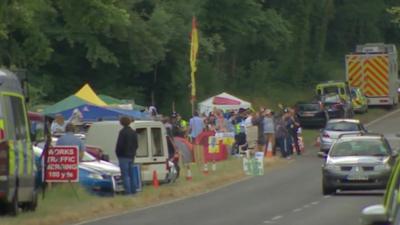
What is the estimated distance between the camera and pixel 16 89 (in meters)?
21.6

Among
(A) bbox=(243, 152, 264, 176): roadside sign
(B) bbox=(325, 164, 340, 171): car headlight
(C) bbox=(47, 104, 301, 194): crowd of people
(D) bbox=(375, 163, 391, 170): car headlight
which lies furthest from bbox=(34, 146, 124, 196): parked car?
(C) bbox=(47, 104, 301, 194): crowd of people

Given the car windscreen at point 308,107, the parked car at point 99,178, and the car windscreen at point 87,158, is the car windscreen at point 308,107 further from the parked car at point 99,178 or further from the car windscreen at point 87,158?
the parked car at point 99,178

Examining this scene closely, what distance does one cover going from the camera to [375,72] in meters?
67.5

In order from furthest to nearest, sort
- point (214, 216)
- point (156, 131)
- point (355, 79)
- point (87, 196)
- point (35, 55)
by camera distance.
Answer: point (355, 79) < point (35, 55) < point (156, 131) < point (87, 196) < point (214, 216)

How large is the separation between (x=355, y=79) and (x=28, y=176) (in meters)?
48.6

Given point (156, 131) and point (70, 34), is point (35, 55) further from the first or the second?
point (70, 34)

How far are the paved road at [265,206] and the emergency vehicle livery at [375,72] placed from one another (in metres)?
31.1

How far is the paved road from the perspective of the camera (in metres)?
22.2

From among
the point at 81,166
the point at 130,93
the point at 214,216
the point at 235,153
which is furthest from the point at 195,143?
the point at 130,93

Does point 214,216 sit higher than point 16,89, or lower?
lower

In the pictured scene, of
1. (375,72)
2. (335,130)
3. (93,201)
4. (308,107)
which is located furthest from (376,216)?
(375,72)

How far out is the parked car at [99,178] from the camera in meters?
26.3

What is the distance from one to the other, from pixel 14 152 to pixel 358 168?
1064cm

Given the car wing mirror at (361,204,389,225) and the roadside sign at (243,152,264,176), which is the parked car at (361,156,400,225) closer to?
the car wing mirror at (361,204,389,225)
